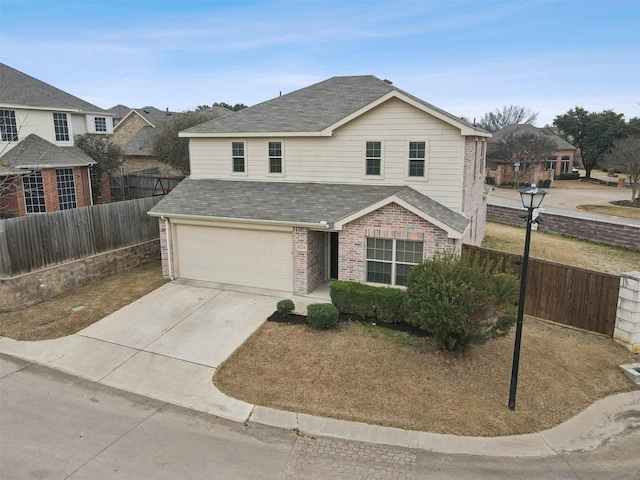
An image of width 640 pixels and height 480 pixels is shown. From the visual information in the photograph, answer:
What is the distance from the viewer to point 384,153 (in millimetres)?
15414

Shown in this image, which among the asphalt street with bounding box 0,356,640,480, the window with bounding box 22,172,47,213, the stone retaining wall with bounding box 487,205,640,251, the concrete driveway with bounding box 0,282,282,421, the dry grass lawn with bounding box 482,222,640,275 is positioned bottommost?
Answer: the asphalt street with bounding box 0,356,640,480

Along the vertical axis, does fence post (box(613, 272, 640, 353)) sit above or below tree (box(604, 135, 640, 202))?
below

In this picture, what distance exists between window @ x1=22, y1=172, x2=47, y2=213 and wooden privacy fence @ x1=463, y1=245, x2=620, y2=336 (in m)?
21.9

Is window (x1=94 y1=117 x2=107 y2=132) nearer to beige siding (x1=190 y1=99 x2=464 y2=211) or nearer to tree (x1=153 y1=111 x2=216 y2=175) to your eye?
tree (x1=153 y1=111 x2=216 y2=175)

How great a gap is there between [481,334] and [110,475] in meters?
7.91

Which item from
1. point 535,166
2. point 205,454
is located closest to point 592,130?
point 535,166

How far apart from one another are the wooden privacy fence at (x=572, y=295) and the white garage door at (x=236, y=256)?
648 cm

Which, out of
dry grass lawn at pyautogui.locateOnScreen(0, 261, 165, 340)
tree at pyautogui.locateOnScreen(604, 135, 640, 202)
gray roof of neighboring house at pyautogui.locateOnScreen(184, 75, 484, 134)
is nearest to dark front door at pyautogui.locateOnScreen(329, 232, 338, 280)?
gray roof of neighboring house at pyautogui.locateOnScreen(184, 75, 484, 134)

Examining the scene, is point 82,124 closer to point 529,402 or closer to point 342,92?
point 342,92

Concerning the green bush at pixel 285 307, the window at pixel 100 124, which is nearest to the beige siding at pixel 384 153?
the green bush at pixel 285 307

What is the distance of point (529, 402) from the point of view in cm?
948

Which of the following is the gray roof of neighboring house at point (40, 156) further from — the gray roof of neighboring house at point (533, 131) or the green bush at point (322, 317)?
the gray roof of neighboring house at point (533, 131)

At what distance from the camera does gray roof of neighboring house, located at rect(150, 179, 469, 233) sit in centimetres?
1439

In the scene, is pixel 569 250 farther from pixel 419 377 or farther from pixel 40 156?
pixel 40 156
